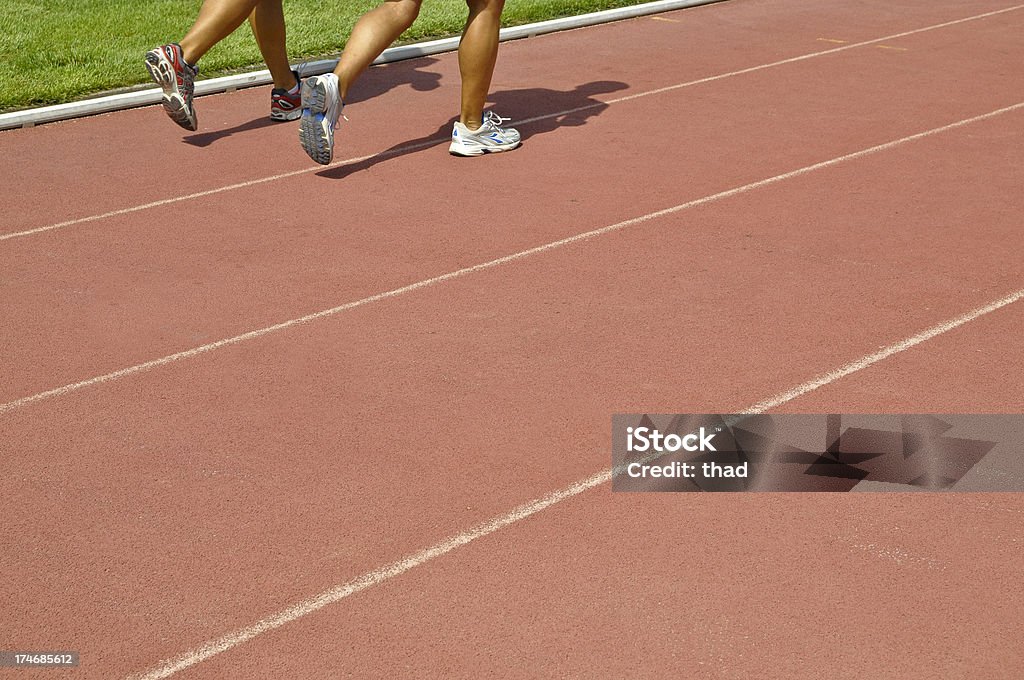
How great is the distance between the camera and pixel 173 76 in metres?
6.88

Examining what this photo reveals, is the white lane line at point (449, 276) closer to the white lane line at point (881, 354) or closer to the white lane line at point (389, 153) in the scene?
the white lane line at point (881, 354)

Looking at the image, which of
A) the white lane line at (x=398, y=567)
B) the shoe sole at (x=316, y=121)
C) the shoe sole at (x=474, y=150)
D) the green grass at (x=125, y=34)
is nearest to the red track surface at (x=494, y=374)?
the white lane line at (x=398, y=567)

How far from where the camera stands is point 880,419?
425cm

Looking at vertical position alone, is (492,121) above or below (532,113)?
above

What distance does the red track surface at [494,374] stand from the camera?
3.28 meters

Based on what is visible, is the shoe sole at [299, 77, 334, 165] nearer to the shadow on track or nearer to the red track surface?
the red track surface

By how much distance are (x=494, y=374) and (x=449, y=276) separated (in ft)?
3.23

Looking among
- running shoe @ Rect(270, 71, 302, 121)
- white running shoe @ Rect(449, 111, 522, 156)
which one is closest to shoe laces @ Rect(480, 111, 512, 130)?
white running shoe @ Rect(449, 111, 522, 156)

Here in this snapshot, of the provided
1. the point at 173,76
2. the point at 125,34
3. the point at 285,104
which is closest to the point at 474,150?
the point at 285,104

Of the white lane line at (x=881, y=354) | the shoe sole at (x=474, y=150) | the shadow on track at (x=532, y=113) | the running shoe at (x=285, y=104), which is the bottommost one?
the white lane line at (x=881, y=354)

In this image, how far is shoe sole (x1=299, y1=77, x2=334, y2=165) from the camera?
641cm

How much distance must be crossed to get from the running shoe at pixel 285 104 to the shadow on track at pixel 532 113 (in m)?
0.38

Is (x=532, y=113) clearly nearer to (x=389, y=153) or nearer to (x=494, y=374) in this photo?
(x=389, y=153)

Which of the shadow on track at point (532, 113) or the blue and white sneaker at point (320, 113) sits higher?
the blue and white sneaker at point (320, 113)
